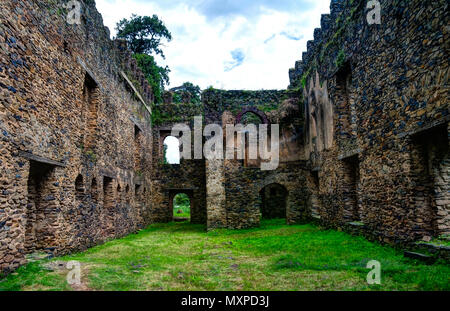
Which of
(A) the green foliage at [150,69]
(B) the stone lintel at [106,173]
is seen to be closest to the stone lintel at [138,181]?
(B) the stone lintel at [106,173]

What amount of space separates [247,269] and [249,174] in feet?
26.4

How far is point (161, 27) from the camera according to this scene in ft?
90.3

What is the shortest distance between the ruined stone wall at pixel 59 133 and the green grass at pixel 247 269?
906 mm

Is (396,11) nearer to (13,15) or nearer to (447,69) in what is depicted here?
(447,69)

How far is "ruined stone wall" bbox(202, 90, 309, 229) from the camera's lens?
14.0 m

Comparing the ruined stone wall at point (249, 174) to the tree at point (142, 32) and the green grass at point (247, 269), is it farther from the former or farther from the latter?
the tree at point (142, 32)

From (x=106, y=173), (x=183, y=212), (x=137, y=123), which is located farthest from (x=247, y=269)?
(x=183, y=212)

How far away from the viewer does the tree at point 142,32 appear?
88.4 ft

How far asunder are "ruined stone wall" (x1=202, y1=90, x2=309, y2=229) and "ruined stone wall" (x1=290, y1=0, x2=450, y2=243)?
2.89m

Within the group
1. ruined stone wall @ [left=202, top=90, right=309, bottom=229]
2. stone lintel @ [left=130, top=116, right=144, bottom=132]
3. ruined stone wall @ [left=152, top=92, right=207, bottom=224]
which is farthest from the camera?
ruined stone wall @ [left=152, top=92, right=207, bottom=224]

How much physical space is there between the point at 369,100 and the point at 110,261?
759 cm

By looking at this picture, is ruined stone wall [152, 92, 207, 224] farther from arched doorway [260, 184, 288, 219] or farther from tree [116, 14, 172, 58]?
tree [116, 14, 172, 58]

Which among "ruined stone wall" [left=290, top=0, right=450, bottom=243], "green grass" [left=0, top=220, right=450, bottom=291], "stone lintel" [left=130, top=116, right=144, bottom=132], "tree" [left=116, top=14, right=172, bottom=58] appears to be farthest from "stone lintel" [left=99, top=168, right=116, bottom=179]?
"tree" [left=116, top=14, right=172, bottom=58]
